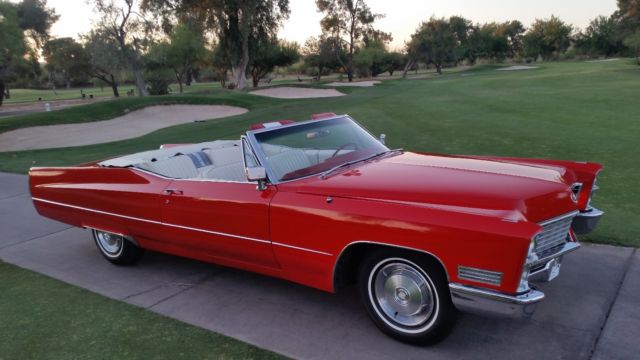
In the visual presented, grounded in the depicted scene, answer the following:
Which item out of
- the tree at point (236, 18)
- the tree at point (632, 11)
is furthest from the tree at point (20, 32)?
the tree at point (632, 11)

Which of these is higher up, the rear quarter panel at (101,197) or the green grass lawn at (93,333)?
the rear quarter panel at (101,197)

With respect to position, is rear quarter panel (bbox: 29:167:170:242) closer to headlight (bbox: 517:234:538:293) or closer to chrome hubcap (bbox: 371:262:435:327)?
chrome hubcap (bbox: 371:262:435:327)

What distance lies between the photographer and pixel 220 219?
4012 mm

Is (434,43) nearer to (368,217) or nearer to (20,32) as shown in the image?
(20,32)

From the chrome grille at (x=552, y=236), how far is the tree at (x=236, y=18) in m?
37.1

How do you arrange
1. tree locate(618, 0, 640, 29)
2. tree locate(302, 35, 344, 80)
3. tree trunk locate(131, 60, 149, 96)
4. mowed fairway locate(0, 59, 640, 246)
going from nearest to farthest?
mowed fairway locate(0, 59, 640, 246) < tree trunk locate(131, 60, 149, 96) < tree locate(618, 0, 640, 29) < tree locate(302, 35, 344, 80)

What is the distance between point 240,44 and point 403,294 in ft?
128

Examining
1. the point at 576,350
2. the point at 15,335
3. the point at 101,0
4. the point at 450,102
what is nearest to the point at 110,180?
the point at 15,335

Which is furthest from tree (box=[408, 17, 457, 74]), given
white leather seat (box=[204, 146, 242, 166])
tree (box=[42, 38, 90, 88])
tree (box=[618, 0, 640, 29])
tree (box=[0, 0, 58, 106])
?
white leather seat (box=[204, 146, 242, 166])

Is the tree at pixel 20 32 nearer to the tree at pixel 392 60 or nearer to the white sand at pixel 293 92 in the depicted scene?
the white sand at pixel 293 92

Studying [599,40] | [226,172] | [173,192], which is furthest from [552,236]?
[599,40]

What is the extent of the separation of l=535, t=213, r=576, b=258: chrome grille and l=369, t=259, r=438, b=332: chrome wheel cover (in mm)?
727

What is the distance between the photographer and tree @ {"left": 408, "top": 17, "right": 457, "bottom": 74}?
70.1 meters

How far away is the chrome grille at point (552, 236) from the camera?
302cm
